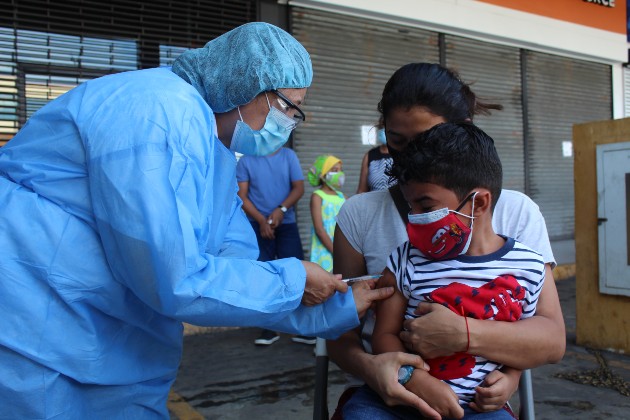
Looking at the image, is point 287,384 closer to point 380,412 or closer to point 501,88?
point 380,412

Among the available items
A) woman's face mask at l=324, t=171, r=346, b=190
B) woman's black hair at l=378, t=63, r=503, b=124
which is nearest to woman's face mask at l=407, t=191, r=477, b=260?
woman's black hair at l=378, t=63, r=503, b=124

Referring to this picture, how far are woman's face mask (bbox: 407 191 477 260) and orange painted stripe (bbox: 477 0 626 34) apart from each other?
23.2 feet

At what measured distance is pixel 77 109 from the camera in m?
1.47

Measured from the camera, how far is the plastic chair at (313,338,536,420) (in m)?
1.83

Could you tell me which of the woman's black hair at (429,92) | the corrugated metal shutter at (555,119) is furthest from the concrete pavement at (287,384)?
the corrugated metal shutter at (555,119)

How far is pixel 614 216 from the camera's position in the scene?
15.3ft

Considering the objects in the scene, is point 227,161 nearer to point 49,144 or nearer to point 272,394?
point 49,144

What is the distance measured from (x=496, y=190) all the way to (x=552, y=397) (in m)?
2.69

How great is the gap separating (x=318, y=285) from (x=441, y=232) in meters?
0.39

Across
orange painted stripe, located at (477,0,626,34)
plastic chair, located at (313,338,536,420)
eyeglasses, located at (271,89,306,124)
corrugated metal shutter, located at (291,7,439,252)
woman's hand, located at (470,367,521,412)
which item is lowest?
plastic chair, located at (313,338,536,420)

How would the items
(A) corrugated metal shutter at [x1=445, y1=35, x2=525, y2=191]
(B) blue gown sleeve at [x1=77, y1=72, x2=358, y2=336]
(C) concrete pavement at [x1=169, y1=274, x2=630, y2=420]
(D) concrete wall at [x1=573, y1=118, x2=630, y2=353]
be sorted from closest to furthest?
(B) blue gown sleeve at [x1=77, y1=72, x2=358, y2=336] → (C) concrete pavement at [x1=169, y1=274, x2=630, y2=420] → (D) concrete wall at [x1=573, y1=118, x2=630, y2=353] → (A) corrugated metal shutter at [x1=445, y1=35, x2=525, y2=191]

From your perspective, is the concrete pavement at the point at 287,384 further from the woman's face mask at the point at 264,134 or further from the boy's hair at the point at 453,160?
the boy's hair at the point at 453,160

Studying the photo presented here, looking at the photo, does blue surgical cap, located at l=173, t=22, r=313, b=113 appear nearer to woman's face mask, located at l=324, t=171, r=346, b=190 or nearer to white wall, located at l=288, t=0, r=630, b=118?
woman's face mask, located at l=324, t=171, r=346, b=190

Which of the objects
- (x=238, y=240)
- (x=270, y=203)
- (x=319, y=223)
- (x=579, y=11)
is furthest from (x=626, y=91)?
(x=238, y=240)
